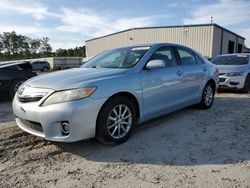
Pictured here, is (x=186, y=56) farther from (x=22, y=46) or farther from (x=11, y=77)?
(x=22, y=46)

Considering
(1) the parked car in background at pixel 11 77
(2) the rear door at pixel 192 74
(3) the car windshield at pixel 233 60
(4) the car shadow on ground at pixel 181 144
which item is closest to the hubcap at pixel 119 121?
(4) the car shadow on ground at pixel 181 144

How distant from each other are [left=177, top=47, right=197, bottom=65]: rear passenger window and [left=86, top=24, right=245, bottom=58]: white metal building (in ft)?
66.6

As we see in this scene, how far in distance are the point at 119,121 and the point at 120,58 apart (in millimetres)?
1361

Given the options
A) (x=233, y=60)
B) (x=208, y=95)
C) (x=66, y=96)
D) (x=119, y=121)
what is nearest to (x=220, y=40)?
(x=233, y=60)

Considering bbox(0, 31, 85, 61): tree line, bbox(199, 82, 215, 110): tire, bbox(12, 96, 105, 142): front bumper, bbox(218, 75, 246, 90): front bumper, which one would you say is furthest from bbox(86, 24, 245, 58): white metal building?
bbox(0, 31, 85, 61): tree line

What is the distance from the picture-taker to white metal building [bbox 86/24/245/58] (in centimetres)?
2497

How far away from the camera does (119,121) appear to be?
406 cm

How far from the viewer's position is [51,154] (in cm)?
378

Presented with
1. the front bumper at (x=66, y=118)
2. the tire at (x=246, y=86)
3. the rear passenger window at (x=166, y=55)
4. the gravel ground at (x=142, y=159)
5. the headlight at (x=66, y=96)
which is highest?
the rear passenger window at (x=166, y=55)

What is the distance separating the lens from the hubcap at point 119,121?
13.0ft

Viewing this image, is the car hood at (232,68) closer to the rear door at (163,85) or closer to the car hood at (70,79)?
the rear door at (163,85)

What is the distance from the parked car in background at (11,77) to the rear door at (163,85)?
5.23m

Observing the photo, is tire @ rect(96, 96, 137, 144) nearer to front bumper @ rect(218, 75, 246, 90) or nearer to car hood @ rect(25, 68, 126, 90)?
car hood @ rect(25, 68, 126, 90)

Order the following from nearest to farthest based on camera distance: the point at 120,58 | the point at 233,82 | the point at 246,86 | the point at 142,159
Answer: the point at 142,159
the point at 120,58
the point at 233,82
the point at 246,86
